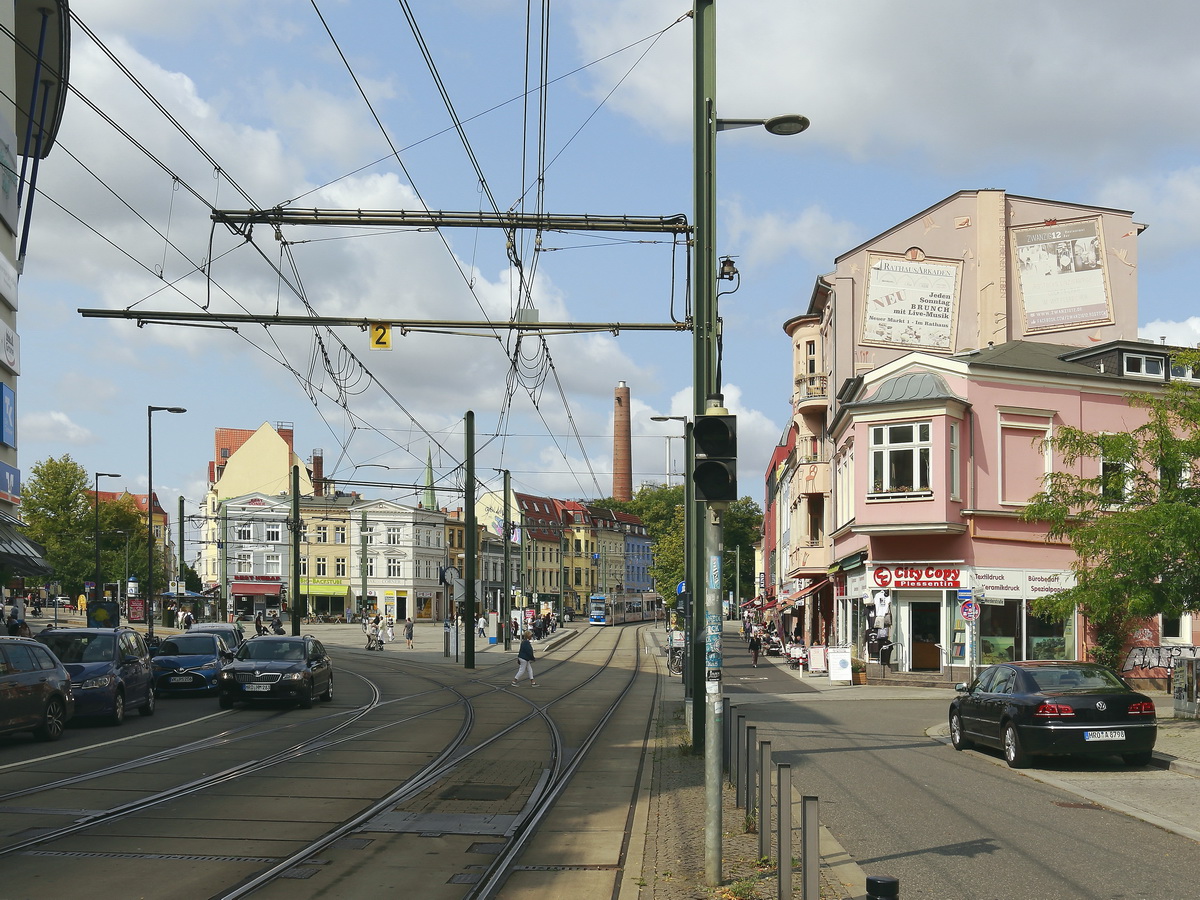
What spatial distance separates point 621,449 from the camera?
5497 inches

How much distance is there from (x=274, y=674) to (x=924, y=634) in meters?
19.2

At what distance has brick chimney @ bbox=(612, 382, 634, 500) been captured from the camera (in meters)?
133

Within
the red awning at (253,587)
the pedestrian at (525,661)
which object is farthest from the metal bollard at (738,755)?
the red awning at (253,587)

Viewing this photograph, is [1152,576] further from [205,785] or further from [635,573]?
[635,573]

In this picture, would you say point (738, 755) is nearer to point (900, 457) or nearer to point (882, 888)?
point (882, 888)

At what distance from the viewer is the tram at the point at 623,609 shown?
10750cm

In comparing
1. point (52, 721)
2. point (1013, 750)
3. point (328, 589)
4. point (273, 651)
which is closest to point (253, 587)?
point (328, 589)

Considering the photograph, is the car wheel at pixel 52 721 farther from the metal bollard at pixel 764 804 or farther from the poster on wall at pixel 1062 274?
the poster on wall at pixel 1062 274

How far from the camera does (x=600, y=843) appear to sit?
33.9 feet

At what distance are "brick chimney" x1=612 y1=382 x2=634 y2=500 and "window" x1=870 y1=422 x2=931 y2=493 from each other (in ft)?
317

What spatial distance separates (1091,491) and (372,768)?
15610 mm

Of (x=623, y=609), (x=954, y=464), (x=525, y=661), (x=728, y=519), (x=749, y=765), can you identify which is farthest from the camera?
(x=728, y=519)

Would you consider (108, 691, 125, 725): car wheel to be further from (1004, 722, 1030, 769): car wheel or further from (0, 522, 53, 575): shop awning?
(1004, 722, 1030, 769): car wheel

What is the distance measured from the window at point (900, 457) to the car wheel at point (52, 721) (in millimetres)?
23435
